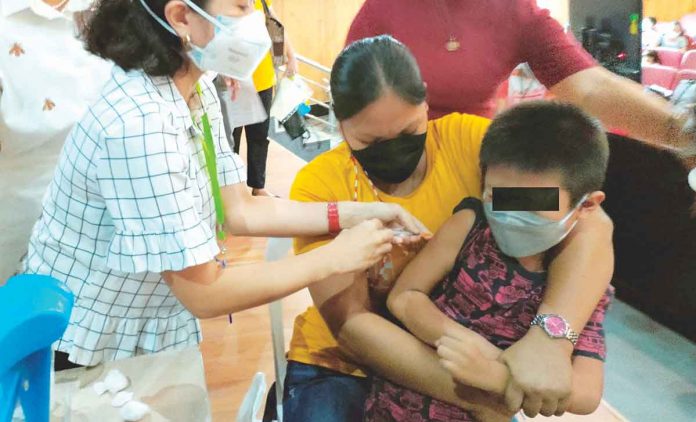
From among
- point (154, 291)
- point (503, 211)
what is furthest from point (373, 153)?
point (154, 291)

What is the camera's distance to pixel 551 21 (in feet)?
4.73

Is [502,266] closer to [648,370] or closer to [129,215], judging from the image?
[129,215]

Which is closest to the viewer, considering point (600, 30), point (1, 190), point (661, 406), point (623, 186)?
point (1, 190)

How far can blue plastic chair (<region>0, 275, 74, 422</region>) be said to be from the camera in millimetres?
531

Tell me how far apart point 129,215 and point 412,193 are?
1.88 feet

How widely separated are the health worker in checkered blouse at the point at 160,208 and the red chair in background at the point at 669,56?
4154 mm

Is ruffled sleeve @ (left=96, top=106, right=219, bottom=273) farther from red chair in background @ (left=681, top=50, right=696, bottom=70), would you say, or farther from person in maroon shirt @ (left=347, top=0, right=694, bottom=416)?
red chair in background @ (left=681, top=50, right=696, bottom=70)

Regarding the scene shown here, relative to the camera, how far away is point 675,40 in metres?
5.07

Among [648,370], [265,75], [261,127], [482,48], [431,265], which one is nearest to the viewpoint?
[431,265]

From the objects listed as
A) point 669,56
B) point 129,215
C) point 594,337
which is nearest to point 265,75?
point 129,215

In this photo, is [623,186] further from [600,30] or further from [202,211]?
[202,211]

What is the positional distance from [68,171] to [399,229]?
0.61 metres

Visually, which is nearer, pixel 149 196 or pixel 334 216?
pixel 149 196

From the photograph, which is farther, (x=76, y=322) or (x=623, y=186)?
(x=623, y=186)
